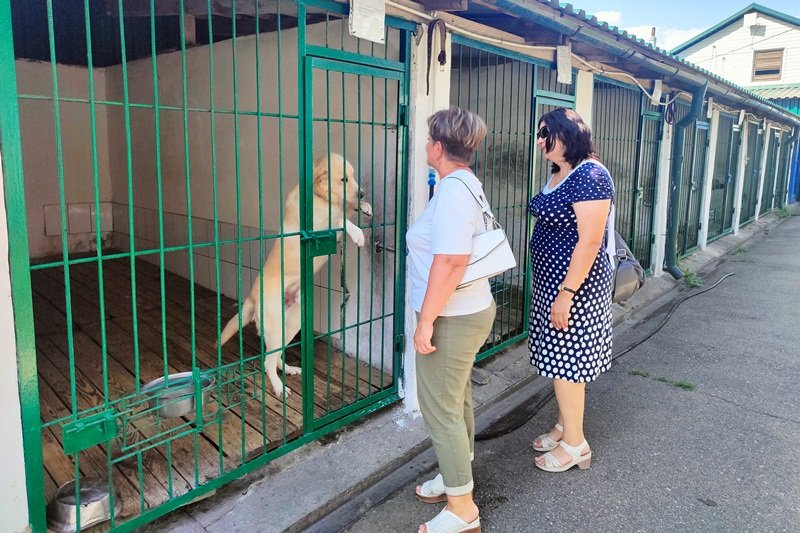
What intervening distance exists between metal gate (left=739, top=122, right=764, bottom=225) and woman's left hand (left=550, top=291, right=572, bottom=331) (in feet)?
37.3

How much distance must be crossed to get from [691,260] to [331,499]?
8123 millimetres

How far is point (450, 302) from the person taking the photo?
2490 millimetres

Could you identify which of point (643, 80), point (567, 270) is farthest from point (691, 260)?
point (567, 270)

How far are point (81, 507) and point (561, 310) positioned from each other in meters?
2.44

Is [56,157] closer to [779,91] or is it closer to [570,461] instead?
[570,461]

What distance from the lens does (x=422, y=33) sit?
346 cm

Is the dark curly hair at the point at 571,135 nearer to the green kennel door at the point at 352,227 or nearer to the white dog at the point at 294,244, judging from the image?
the green kennel door at the point at 352,227

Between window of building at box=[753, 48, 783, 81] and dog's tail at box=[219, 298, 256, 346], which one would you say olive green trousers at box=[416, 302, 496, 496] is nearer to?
dog's tail at box=[219, 298, 256, 346]

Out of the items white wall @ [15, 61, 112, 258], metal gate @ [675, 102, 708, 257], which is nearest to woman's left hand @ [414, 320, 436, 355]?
white wall @ [15, 61, 112, 258]

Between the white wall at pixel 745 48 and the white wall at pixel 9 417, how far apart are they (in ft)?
92.8

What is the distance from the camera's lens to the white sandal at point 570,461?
3.30 meters

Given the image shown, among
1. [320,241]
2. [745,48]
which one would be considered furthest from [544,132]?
[745,48]

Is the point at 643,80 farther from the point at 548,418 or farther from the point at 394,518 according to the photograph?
the point at 394,518

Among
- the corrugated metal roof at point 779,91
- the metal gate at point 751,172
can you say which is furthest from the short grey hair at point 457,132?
the corrugated metal roof at point 779,91
